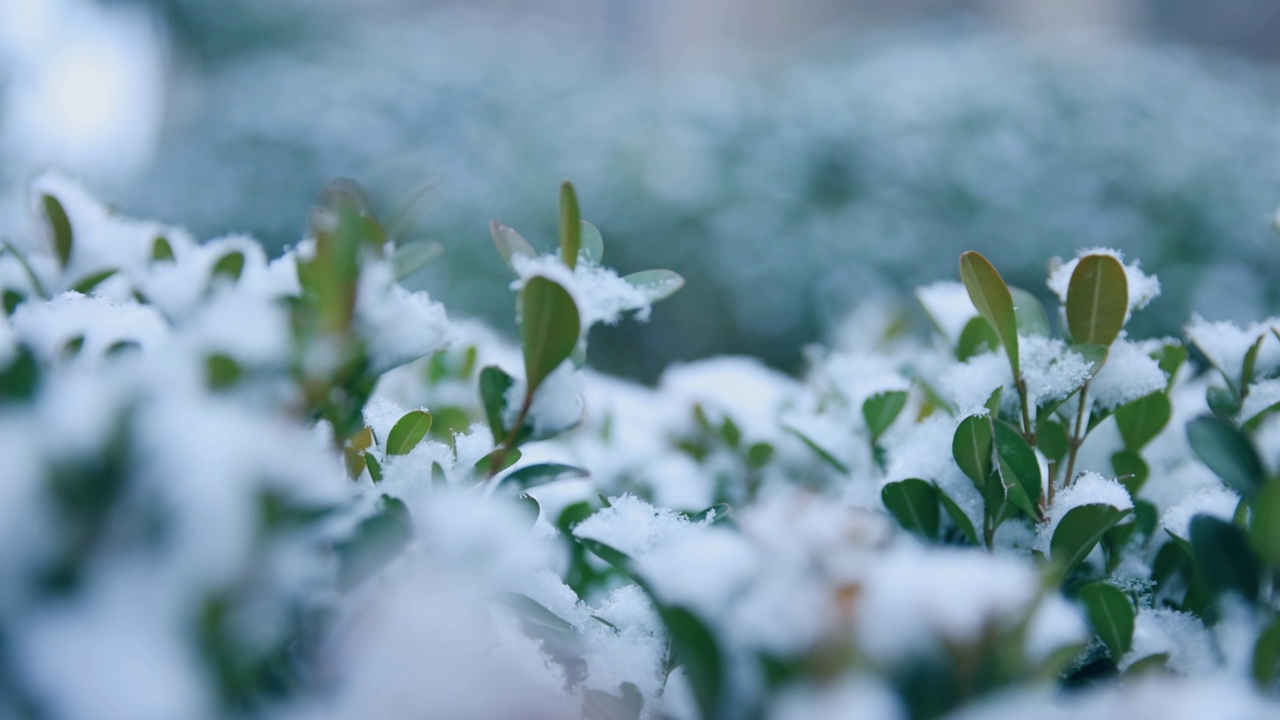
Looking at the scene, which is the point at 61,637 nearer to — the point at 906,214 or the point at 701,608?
the point at 701,608

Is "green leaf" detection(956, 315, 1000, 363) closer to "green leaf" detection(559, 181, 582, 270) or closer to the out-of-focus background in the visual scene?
"green leaf" detection(559, 181, 582, 270)

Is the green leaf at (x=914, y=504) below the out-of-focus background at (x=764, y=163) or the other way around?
the other way around

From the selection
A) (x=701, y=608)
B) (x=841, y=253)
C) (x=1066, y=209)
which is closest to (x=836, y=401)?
(x=701, y=608)

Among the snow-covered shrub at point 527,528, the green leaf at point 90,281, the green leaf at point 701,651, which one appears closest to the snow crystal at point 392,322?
the snow-covered shrub at point 527,528

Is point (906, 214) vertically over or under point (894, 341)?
under

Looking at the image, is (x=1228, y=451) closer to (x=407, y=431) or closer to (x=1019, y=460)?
(x=1019, y=460)

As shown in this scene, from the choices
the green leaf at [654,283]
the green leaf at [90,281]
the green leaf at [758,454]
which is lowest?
the green leaf at [758,454]

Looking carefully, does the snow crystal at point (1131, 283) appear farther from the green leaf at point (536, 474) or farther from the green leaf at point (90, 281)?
the green leaf at point (90, 281)
